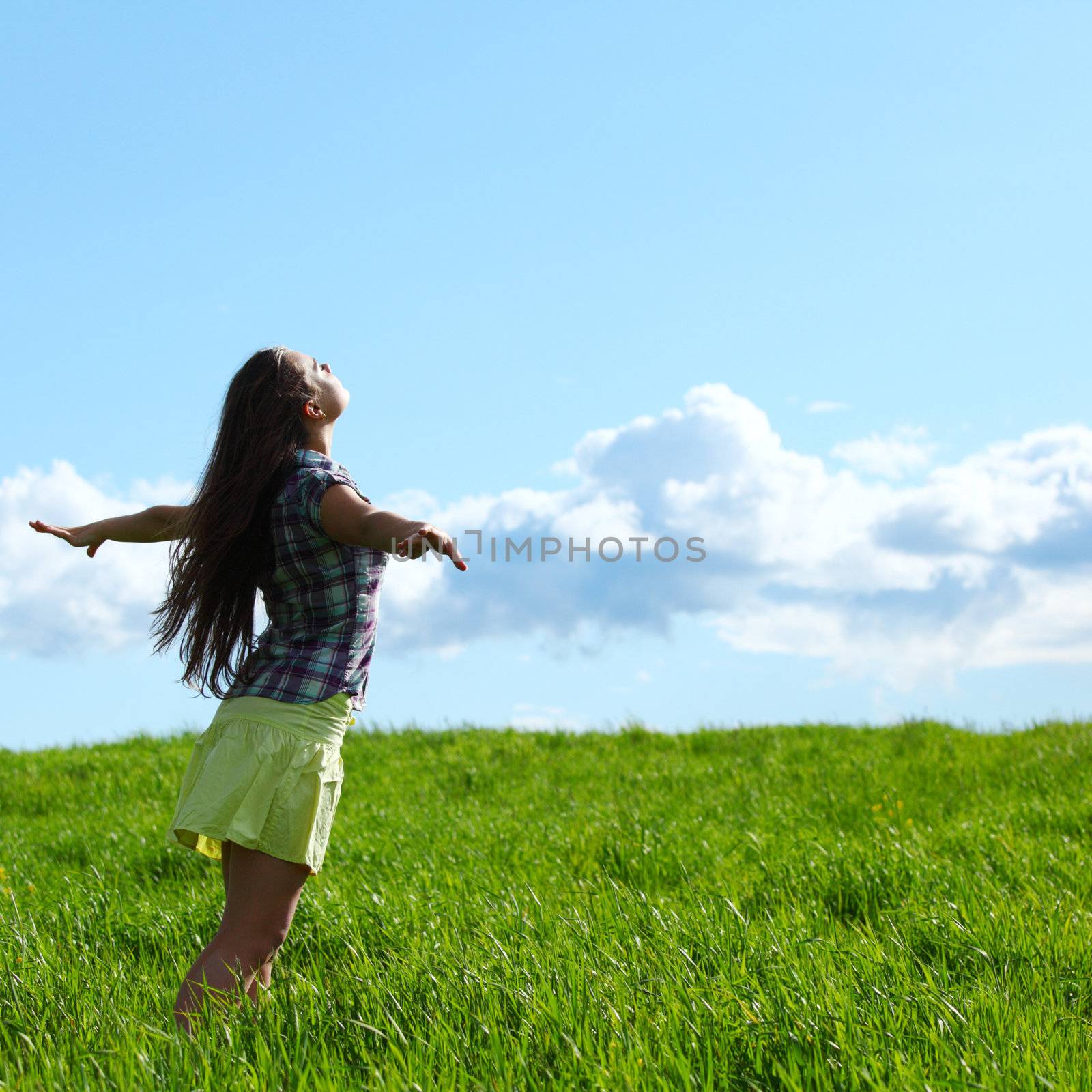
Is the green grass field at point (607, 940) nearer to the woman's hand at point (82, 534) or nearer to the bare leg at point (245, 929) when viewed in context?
the bare leg at point (245, 929)

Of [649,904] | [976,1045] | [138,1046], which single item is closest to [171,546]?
[138,1046]

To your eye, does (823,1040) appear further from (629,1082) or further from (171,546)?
(171,546)

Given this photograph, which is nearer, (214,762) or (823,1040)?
(823,1040)

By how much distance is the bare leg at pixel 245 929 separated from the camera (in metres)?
3.22

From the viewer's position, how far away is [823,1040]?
2637 millimetres

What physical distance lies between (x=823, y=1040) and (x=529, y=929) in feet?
4.88

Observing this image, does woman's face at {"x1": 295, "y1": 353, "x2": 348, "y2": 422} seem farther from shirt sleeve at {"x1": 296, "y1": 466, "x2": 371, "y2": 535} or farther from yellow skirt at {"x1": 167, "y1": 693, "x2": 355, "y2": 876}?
yellow skirt at {"x1": 167, "y1": 693, "x2": 355, "y2": 876}

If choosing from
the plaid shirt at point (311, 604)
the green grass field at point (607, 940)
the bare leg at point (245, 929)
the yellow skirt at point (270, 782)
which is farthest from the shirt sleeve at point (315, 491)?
the green grass field at point (607, 940)

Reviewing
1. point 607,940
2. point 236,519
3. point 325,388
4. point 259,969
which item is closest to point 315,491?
point 236,519

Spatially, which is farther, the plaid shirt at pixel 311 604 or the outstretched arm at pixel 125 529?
the outstretched arm at pixel 125 529

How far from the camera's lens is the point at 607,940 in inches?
149

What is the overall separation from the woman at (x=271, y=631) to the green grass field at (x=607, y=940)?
1.17ft

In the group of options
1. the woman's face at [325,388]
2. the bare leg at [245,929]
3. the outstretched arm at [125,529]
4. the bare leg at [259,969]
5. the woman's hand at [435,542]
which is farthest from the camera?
the outstretched arm at [125,529]

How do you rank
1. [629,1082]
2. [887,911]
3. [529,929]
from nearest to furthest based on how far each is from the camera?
1. [629,1082]
2. [529,929]
3. [887,911]
